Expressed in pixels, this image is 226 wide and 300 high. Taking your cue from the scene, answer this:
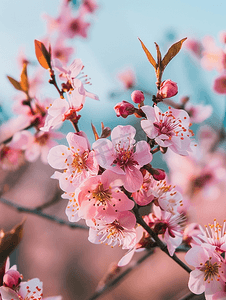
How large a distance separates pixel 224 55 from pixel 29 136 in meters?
0.98

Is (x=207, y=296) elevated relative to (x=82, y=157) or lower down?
lower down

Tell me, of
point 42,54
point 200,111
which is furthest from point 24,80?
point 200,111

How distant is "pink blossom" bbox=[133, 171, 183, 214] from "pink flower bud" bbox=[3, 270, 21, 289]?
0.25 meters

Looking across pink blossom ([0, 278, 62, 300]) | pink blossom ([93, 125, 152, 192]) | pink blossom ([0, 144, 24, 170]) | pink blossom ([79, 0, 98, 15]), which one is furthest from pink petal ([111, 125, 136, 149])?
pink blossom ([79, 0, 98, 15])

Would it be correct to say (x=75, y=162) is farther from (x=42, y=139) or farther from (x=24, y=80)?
(x=42, y=139)

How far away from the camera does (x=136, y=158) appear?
0.41 meters

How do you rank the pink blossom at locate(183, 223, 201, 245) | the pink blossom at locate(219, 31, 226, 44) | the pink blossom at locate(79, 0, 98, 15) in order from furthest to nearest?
the pink blossom at locate(79, 0, 98, 15) < the pink blossom at locate(219, 31, 226, 44) < the pink blossom at locate(183, 223, 201, 245)

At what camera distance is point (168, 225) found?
0.52 metres

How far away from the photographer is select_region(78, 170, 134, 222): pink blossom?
0.39 metres

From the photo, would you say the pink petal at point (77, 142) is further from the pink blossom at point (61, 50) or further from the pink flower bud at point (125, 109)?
the pink blossom at point (61, 50)

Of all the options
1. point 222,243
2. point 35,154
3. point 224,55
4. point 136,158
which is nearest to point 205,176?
point 224,55

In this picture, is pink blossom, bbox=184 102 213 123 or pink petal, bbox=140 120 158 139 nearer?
pink petal, bbox=140 120 158 139

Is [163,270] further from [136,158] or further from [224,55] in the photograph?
[136,158]

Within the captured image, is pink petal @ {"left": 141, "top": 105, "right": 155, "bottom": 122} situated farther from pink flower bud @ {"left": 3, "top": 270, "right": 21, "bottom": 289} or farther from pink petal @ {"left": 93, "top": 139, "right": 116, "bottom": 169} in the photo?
pink flower bud @ {"left": 3, "top": 270, "right": 21, "bottom": 289}
